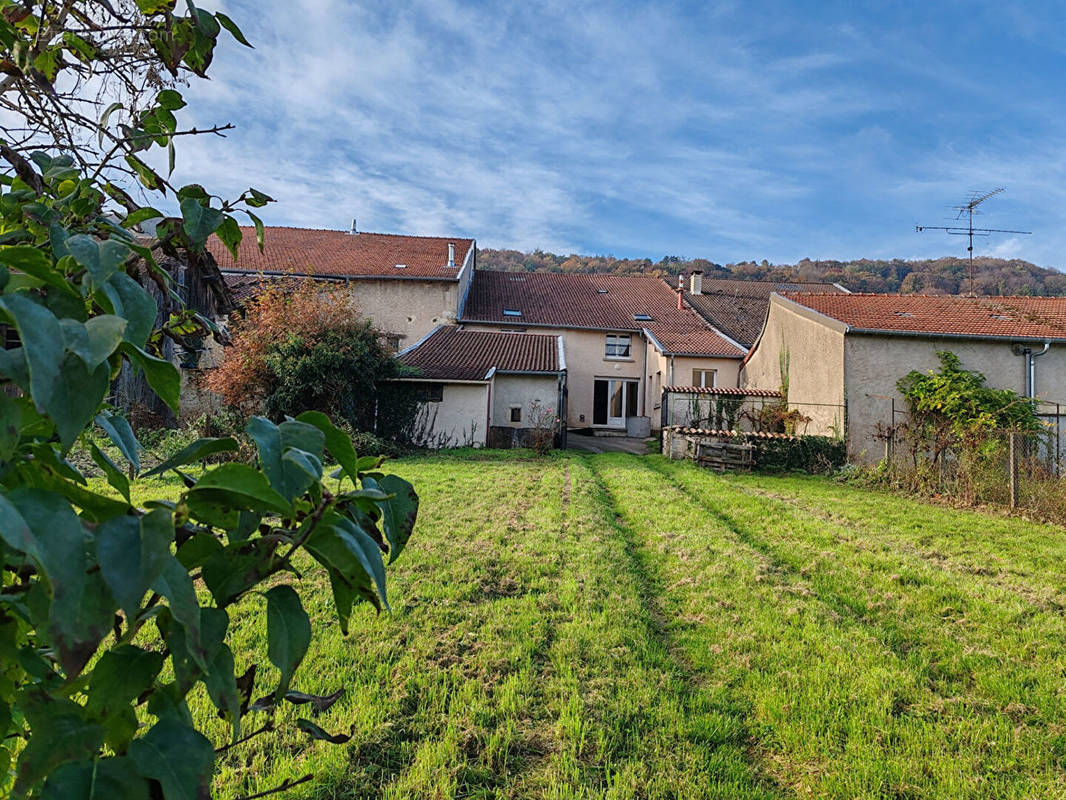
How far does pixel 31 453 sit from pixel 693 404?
19.7 meters

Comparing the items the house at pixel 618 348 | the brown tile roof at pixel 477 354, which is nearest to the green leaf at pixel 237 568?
the brown tile roof at pixel 477 354

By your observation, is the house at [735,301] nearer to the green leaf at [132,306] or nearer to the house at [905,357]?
the house at [905,357]

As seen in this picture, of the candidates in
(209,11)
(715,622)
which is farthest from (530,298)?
(209,11)

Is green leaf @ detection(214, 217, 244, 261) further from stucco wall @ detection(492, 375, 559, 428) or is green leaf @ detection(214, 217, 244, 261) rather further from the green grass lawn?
stucco wall @ detection(492, 375, 559, 428)

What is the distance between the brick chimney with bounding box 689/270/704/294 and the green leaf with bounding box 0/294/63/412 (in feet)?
108

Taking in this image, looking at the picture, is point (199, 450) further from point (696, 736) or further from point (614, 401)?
point (614, 401)

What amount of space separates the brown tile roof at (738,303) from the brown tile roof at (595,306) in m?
1.03

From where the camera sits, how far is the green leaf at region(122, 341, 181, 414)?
623mm

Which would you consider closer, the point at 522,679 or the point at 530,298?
the point at 522,679

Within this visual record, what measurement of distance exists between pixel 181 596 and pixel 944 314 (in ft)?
65.6

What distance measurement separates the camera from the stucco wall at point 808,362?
1590 cm

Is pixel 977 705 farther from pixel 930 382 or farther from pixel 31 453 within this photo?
pixel 930 382

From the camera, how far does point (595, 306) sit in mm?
29078

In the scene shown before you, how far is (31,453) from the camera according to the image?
2.14 feet
